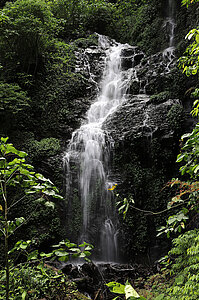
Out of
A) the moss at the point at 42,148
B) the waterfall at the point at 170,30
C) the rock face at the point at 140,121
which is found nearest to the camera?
the rock face at the point at 140,121

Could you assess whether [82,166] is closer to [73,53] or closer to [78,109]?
[78,109]

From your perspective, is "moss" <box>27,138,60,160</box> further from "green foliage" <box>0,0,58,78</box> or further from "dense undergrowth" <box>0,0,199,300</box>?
"green foliage" <box>0,0,58,78</box>

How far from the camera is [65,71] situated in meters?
11.3

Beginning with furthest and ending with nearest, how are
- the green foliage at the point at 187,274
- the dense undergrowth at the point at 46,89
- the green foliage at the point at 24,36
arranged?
the green foliage at the point at 24,36 → the dense undergrowth at the point at 46,89 → the green foliage at the point at 187,274

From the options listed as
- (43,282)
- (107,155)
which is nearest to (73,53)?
(107,155)

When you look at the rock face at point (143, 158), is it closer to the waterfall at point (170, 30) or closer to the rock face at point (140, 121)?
the rock face at point (140, 121)

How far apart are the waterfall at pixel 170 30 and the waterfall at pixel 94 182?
2.81 metres

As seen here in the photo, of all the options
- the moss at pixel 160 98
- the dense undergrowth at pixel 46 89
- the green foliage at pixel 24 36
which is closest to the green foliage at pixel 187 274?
the dense undergrowth at pixel 46 89

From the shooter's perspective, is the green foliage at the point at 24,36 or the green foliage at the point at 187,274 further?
the green foliage at the point at 24,36

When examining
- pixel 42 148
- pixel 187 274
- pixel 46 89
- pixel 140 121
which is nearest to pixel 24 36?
pixel 46 89

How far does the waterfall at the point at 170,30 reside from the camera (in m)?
9.57

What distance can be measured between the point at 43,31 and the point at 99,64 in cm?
392

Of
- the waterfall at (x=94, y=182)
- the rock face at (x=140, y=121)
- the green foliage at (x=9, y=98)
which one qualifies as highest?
→ the green foliage at (x=9, y=98)

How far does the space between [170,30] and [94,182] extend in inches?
357
